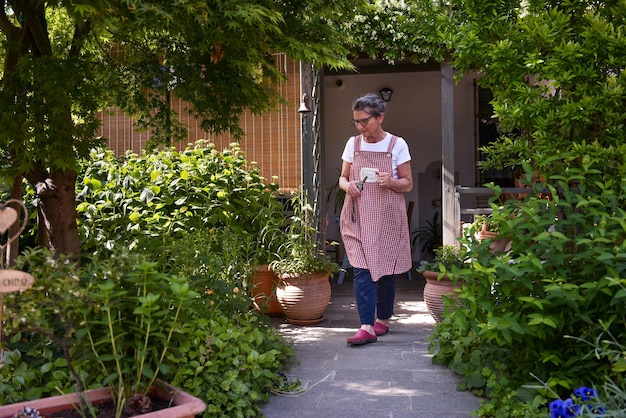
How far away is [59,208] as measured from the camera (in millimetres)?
4324

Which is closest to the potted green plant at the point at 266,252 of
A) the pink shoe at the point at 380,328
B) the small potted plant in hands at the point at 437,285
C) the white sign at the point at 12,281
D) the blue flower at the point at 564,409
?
the pink shoe at the point at 380,328

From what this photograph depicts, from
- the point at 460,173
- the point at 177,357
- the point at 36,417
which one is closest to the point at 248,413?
the point at 177,357

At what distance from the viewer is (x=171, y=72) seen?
174 inches

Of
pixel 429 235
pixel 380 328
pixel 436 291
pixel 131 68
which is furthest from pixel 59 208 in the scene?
pixel 429 235

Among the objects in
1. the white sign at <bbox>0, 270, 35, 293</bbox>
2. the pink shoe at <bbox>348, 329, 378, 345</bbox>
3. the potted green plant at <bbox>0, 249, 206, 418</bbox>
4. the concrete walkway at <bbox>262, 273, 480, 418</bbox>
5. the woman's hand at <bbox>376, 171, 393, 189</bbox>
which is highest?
the woman's hand at <bbox>376, 171, 393, 189</bbox>

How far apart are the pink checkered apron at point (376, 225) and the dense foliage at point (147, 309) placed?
2.65 ft

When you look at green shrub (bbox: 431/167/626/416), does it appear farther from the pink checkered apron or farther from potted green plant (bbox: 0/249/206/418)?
the pink checkered apron

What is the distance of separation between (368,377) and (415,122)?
6376mm

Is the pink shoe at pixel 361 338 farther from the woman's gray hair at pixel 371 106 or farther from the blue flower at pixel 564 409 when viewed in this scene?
the blue flower at pixel 564 409

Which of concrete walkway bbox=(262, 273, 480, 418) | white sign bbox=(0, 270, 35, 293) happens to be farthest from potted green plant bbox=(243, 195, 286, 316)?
white sign bbox=(0, 270, 35, 293)

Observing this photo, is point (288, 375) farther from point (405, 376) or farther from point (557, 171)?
point (557, 171)

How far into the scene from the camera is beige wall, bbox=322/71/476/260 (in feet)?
32.8

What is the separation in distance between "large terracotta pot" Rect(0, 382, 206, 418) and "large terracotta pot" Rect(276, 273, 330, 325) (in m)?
2.72

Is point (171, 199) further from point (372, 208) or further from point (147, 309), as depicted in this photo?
point (147, 309)
